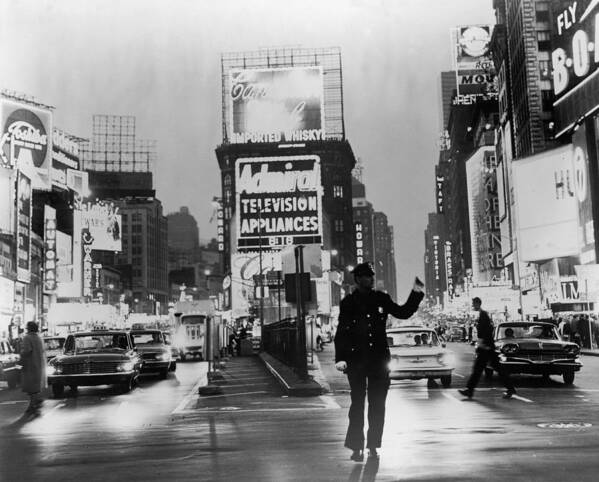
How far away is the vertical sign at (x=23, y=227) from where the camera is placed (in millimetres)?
63906

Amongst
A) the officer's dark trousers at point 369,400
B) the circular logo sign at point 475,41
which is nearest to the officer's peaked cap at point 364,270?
the officer's dark trousers at point 369,400

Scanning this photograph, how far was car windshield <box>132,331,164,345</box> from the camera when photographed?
30.2 meters

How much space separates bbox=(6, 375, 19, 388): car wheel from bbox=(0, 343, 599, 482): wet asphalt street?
549cm

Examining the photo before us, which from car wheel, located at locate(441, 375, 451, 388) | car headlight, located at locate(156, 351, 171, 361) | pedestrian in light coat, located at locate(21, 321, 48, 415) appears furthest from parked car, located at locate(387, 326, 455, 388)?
car headlight, located at locate(156, 351, 171, 361)

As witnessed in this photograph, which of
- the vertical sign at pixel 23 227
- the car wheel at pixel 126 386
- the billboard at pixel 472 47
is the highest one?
the billboard at pixel 472 47

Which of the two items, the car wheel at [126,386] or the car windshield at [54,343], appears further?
the car windshield at [54,343]

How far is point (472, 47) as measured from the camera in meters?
157

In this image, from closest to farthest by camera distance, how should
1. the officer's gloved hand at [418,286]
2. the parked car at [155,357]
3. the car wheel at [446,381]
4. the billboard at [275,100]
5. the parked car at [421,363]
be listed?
the officer's gloved hand at [418,286], the parked car at [421,363], the car wheel at [446,381], the parked car at [155,357], the billboard at [275,100]

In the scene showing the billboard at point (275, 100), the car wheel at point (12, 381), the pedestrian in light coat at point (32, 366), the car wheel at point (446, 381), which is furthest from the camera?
the billboard at point (275, 100)

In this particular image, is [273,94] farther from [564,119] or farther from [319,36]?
[319,36]

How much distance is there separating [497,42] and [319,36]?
313 ft

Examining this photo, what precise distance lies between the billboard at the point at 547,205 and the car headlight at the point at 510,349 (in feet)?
173

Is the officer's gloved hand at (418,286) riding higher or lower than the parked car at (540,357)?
higher

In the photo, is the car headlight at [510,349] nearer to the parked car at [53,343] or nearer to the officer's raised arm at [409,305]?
the officer's raised arm at [409,305]
